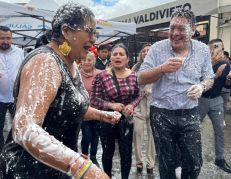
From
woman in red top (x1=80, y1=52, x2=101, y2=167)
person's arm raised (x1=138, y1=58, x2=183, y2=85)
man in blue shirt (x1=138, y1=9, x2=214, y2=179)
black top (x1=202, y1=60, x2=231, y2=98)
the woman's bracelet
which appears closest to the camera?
the woman's bracelet

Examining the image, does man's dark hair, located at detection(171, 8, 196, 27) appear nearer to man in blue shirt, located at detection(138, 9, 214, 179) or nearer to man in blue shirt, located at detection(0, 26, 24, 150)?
man in blue shirt, located at detection(138, 9, 214, 179)

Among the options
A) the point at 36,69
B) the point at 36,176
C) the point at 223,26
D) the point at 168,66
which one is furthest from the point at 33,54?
the point at 223,26

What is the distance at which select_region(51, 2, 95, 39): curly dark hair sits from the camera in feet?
4.54

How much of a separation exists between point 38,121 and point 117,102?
203cm

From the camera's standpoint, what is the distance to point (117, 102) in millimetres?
3156

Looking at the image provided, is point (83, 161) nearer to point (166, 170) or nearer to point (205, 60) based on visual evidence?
point (166, 170)

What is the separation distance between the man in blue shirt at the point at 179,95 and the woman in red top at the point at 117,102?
68cm

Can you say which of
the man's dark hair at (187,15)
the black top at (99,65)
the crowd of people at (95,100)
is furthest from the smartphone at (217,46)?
the black top at (99,65)

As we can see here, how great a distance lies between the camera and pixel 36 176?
1392 mm

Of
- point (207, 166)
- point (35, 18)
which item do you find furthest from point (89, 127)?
point (35, 18)

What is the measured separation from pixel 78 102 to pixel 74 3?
605mm

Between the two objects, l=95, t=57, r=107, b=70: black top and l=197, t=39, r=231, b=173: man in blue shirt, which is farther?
l=95, t=57, r=107, b=70: black top

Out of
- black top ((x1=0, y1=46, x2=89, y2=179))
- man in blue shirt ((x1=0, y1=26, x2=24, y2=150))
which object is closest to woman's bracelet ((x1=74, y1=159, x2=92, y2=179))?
black top ((x1=0, y1=46, x2=89, y2=179))

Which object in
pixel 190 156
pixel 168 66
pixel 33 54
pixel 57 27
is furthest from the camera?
pixel 190 156
